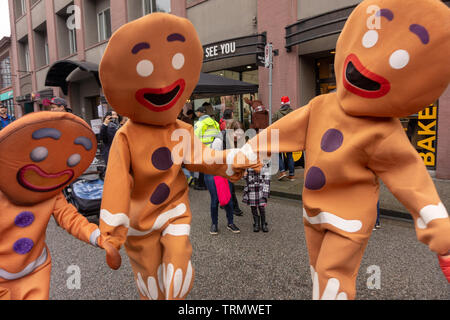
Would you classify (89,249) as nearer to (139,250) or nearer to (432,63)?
(139,250)

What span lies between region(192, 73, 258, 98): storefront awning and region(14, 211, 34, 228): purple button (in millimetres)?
5674

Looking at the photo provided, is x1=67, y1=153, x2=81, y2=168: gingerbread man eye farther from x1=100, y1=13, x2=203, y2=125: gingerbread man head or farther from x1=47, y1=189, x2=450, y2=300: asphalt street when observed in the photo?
x1=47, y1=189, x2=450, y2=300: asphalt street

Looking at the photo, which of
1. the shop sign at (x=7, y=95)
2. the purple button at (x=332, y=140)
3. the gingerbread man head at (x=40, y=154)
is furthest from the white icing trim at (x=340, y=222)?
the shop sign at (x=7, y=95)

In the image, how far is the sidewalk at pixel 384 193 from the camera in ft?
15.7

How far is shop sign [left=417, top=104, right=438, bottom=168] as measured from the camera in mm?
6746

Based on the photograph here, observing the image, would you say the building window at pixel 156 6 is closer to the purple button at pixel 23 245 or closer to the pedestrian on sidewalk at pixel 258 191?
the pedestrian on sidewalk at pixel 258 191

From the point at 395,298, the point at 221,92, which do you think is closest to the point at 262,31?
the point at 221,92

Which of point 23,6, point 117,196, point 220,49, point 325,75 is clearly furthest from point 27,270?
point 23,6

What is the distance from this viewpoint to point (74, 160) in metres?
1.89

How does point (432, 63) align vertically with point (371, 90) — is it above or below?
above

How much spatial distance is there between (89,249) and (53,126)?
2660 mm

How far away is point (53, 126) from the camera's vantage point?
5.72ft

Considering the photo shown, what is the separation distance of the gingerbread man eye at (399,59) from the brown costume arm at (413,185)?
13.6 inches
